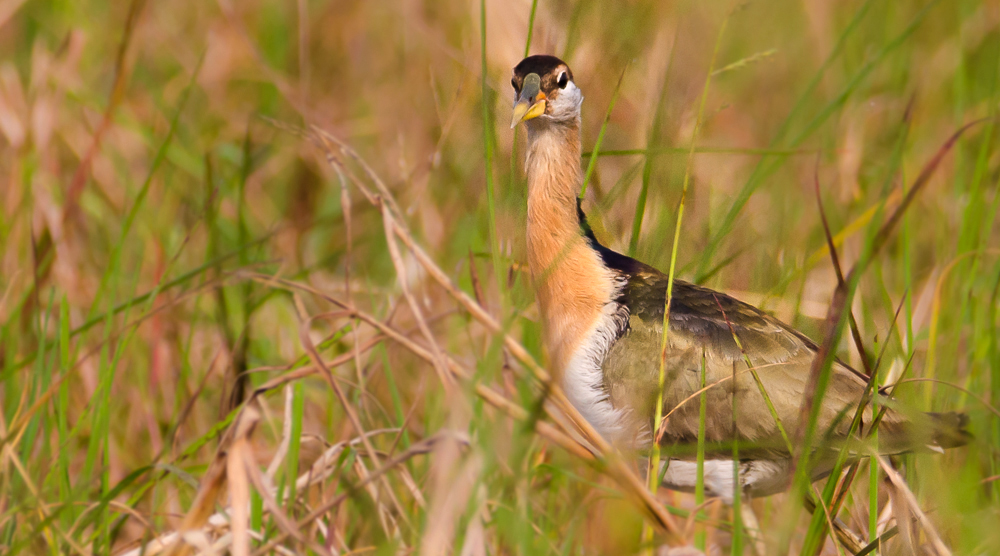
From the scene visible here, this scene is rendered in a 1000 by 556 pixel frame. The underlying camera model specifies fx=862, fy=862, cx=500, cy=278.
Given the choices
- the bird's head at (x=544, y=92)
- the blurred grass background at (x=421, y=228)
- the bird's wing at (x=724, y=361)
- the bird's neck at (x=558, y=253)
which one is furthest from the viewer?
the bird's neck at (x=558, y=253)

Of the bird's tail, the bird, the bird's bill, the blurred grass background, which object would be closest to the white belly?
the bird

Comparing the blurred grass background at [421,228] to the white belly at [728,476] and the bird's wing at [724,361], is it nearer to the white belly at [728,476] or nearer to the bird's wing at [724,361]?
the bird's wing at [724,361]

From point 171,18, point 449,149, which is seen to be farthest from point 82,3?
point 449,149

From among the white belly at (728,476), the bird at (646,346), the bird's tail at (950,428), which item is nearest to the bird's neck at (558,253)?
the bird at (646,346)

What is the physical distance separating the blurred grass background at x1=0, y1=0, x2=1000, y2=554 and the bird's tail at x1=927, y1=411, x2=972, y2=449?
7cm

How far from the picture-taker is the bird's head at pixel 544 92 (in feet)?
Answer: 8.23

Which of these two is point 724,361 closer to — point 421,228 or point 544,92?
point 544,92

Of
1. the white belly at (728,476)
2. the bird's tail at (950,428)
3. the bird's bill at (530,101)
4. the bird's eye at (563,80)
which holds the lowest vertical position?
the white belly at (728,476)

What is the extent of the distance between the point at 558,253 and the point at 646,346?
411 millimetres

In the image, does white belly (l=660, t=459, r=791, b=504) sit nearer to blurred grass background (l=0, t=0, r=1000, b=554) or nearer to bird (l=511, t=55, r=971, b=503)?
bird (l=511, t=55, r=971, b=503)

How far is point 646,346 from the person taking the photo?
→ 2.74 m

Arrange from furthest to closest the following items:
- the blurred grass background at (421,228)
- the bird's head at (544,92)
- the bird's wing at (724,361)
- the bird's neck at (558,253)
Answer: the bird's neck at (558,253), the bird's wing at (724,361), the bird's head at (544,92), the blurred grass background at (421,228)

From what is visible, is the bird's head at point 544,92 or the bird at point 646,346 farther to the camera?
the bird at point 646,346

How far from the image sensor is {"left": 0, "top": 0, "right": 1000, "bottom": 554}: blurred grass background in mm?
2365
